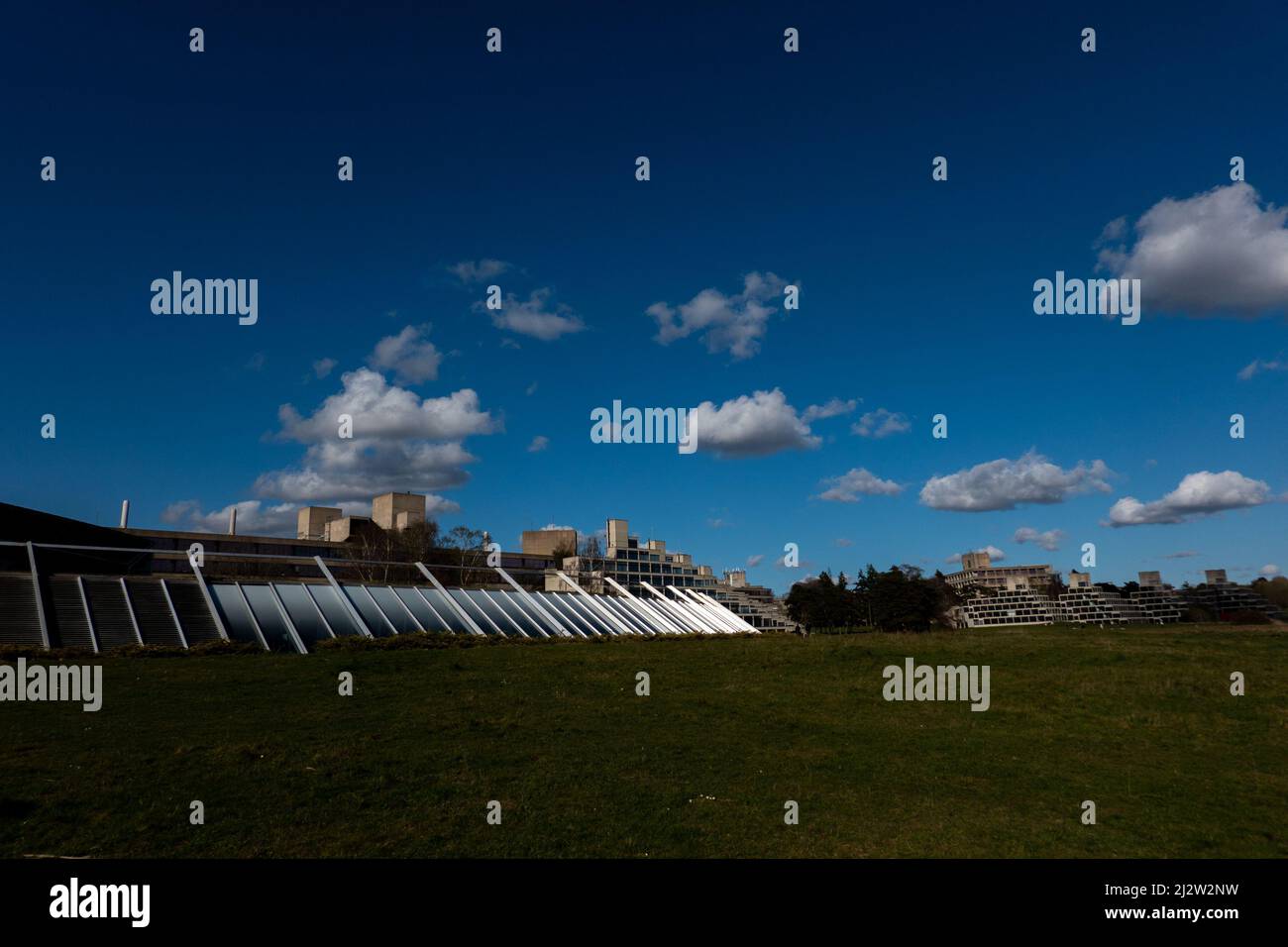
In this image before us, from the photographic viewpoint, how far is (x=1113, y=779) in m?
16.0

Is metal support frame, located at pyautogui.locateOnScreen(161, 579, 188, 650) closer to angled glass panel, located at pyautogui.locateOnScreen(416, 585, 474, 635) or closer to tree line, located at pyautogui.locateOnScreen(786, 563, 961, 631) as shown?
angled glass panel, located at pyautogui.locateOnScreen(416, 585, 474, 635)

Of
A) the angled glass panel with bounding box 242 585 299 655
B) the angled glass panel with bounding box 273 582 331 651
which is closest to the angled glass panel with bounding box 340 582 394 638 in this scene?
the angled glass panel with bounding box 273 582 331 651

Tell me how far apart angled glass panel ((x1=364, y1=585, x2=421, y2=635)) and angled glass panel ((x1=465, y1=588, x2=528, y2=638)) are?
467cm

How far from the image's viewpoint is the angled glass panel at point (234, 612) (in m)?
29.6

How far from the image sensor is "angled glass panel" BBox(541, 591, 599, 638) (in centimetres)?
4226

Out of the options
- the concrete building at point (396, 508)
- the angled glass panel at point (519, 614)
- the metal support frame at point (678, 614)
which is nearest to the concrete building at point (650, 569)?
the concrete building at point (396, 508)

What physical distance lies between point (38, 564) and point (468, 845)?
A: 30.2 metres

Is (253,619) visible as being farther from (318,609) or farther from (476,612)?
(476,612)

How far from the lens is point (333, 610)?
33.8m

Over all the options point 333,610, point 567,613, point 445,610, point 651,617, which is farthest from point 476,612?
point 651,617

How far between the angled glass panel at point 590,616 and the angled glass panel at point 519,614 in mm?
4018
